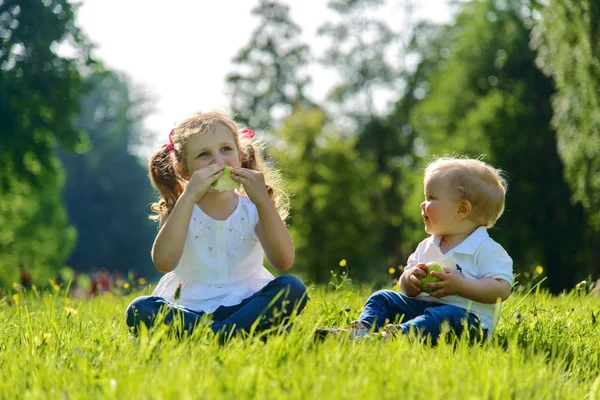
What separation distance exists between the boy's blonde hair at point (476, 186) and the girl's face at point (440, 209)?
32mm

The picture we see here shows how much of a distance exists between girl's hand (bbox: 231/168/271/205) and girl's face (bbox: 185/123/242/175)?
0.20m

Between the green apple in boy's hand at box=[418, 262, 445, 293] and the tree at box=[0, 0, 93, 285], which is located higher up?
the tree at box=[0, 0, 93, 285]

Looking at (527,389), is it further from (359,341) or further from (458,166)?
(458,166)

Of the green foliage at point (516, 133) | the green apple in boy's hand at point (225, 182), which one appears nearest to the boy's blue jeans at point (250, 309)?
the green apple in boy's hand at point (225, 182)

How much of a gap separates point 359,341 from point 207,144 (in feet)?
5.17

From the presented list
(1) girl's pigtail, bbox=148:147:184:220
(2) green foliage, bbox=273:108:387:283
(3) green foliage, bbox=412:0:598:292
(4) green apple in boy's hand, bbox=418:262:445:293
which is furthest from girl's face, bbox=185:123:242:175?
(2) green foliage, bbox=273:108:387:283

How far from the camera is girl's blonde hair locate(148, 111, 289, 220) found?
4.55 metres

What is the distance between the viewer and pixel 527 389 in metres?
2.66

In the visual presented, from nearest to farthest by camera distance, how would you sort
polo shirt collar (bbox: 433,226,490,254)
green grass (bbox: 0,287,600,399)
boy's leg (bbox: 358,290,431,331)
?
green grass (bbox: 0,287,600,399)
polo shirt collar (bbox: 433,226,490,254)
boy's leg (bbox: 358,290,431,331)

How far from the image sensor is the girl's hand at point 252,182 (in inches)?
167

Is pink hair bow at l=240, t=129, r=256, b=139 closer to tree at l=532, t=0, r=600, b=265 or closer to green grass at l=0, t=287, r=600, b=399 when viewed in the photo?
green grass at l=0, t=287, r=600, b=399

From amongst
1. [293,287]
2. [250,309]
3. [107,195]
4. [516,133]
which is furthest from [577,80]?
[107,195]

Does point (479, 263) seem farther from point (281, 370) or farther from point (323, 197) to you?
point (323, 197)

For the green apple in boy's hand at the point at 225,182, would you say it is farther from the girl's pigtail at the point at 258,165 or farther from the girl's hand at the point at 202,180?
the girl's pigtail at the point at 258,165
